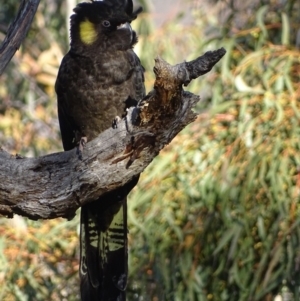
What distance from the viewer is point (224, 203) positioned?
3.65 metres

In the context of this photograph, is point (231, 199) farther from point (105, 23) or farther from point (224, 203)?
point (105, 23)

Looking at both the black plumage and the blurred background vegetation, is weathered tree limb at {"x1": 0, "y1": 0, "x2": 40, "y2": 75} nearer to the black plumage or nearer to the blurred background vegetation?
the black plumage

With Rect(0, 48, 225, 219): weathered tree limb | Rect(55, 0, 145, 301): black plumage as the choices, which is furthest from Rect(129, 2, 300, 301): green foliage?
Rect(0, 48, 225, 219): weathered tree limb

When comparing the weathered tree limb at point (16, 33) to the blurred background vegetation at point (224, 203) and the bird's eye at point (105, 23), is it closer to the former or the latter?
the bird's eye at point (105, 23)

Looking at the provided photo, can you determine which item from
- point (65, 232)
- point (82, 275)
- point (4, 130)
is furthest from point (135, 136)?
point (4, 130)

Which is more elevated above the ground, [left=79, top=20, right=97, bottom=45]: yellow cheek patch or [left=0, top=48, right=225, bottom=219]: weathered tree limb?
[left=79, top=20, right=97, bottom=45]: yellow cheek patch

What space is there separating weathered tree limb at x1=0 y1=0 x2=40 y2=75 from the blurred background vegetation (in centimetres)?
108

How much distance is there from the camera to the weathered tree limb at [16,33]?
2.83 meters

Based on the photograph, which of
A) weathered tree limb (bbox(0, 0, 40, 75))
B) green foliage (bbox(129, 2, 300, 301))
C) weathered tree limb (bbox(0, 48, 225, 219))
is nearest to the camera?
weathered tree limb (bbox(0, 48, 225, 219))

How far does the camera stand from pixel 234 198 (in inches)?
144

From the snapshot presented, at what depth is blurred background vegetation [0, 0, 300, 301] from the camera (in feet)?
11.8

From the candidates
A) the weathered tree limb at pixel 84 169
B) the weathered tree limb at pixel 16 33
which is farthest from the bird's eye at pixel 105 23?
the weathered tree limb at pixel 84 169

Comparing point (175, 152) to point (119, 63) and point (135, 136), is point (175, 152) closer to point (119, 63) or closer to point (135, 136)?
point (119, 63)

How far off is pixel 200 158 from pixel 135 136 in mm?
1284
